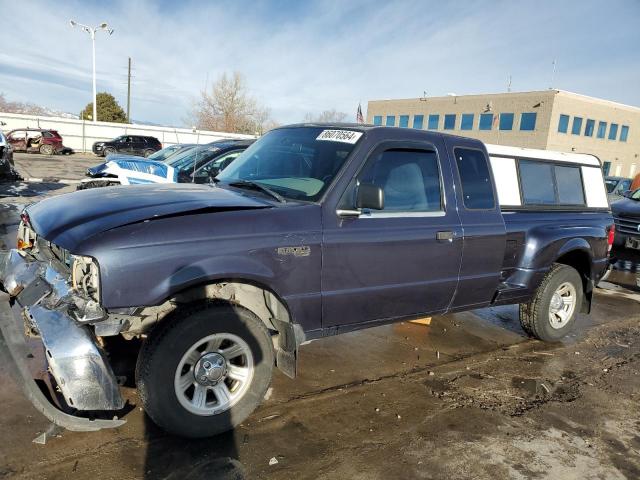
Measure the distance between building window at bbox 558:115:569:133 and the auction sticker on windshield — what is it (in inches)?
1739

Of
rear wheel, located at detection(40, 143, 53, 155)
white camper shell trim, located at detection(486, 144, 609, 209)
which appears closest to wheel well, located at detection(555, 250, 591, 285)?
white camper shell trim, located at detection(486, 144, 609, 209)

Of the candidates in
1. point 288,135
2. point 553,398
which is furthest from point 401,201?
point 553,398

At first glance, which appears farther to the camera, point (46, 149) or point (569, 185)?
point (46, 149)

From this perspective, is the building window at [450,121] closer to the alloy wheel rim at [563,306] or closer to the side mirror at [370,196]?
the alloy wheel rim at [563,306]

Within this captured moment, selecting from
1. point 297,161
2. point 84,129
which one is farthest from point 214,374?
point 84,129

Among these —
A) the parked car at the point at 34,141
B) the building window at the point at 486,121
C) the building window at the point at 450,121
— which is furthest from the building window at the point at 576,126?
the parked car at the point at 34,141

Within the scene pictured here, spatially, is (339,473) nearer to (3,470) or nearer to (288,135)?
(3,470)

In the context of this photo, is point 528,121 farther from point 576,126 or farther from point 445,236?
point 445,236

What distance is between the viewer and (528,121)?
143 ft

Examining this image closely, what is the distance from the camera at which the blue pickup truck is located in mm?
2754

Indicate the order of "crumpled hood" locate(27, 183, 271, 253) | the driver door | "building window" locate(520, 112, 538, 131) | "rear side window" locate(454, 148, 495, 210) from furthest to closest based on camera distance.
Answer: "building window" locate(520, 112, 538, 131) < "rear side window" locate(454, 148, 495, 210) < the driver door < "crumpled hood" locate(27, 183, 271, 253)

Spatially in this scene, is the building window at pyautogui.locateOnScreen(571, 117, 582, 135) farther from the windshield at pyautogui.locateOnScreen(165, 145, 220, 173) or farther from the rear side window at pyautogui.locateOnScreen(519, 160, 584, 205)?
the rear side window at pyautogui.locateOnScreen(519, 160, 584, 205)

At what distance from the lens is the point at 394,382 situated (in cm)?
425

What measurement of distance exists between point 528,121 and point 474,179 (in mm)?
43741
